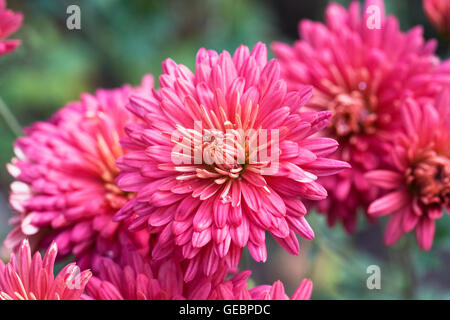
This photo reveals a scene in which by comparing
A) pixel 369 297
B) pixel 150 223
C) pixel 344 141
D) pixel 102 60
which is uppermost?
pixel 102 60

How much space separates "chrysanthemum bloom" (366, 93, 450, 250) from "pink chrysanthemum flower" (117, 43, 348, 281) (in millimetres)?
164

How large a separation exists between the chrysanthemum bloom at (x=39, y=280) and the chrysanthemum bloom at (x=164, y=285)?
0.12 ft

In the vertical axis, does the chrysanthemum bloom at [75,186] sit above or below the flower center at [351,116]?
below

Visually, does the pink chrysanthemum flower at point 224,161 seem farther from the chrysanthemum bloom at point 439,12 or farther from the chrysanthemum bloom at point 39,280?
the chrysanthemum bloom at point 439,12

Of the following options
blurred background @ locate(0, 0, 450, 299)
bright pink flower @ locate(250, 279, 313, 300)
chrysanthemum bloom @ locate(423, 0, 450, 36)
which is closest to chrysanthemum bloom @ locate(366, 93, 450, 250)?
bright pink flower @ locate(250, 279, 313, 300)

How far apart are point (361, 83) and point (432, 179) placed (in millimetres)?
175

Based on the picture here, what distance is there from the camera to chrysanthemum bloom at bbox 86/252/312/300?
0.61m

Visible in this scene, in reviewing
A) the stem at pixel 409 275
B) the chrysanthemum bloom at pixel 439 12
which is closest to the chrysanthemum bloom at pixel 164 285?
the stem at pixel 409 275

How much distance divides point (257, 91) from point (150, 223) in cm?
18

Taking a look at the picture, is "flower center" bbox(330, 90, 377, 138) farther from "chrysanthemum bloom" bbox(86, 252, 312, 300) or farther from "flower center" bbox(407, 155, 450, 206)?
"chrysanthemum bloom" bbox(86, 252, 312, 300)

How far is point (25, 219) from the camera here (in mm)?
699

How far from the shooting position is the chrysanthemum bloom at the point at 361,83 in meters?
0.73

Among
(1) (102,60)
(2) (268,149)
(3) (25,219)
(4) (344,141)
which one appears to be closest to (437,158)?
(4) (344,141)
